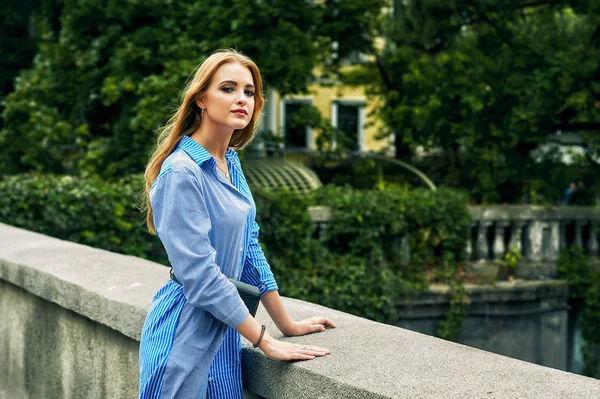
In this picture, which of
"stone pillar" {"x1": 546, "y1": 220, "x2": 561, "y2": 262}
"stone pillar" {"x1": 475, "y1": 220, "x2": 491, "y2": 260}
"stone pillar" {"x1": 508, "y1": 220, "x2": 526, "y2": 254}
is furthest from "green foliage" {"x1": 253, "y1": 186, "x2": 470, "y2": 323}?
"stone pillar" {"x1": 546, "y1": 220, "x2": 561, "y2": 262}

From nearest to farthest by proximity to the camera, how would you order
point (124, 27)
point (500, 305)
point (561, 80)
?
point (500, 305), point (561, 80), point (124, 27)

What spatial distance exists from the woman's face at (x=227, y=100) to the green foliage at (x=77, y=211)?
18.8 ft

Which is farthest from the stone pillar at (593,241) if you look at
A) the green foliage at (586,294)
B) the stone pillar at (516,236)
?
the stone pillar at (516,236)

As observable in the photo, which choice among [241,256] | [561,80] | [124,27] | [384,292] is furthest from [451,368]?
[124,27]

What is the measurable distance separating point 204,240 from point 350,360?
1.77 feet

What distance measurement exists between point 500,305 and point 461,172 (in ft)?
12.0

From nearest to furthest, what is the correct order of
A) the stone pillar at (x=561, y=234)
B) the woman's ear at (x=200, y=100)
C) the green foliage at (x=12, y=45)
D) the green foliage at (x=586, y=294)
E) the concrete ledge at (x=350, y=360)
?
the concrete ledge at (x=350, y=360), the woman's ear at (x=200, y=100), the green foliage at (x=586, y=294), the stone pillar at (x=561, y=234), the green foliage at (x=12, y=45)

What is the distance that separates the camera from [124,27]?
12945mm

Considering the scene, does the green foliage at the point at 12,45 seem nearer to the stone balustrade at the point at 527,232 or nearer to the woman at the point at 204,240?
the stone balustrade at the point at 527,232

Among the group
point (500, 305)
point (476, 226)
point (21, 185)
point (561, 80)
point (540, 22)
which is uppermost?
point (540, 22)

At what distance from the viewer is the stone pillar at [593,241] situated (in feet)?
39.3

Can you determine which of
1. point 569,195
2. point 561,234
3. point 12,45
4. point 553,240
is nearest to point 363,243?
point 553,240

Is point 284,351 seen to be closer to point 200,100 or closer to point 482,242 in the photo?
point 200,100

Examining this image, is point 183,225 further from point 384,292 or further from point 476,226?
point 476,226
